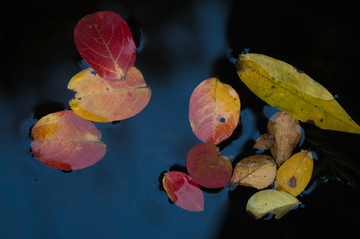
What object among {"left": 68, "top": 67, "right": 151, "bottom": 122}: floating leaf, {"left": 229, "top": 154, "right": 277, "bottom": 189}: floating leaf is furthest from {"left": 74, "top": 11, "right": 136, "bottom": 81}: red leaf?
{"left": 229, "top": 154, "right": 277, "bottom": 189}: floating leaf

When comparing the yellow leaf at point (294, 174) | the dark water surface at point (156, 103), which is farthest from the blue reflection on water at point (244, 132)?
the yellow leaf at point (294, 174)

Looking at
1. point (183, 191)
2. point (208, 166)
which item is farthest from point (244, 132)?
point (183, 191)

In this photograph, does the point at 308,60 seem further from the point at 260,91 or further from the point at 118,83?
the point at 118,83

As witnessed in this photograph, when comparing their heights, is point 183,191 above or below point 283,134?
below

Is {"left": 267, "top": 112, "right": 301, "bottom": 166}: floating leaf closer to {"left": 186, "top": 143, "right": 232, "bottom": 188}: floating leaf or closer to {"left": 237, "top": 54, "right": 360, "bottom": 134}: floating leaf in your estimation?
{"left": 237, "top": 54, "right": 360, "bottom": 134}: floating leaf

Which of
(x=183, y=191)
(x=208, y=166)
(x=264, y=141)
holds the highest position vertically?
(x=264, y=141)

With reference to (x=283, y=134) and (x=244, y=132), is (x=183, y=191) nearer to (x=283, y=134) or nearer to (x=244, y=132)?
(x=244, y=132)

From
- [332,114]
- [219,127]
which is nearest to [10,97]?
[219,127]
